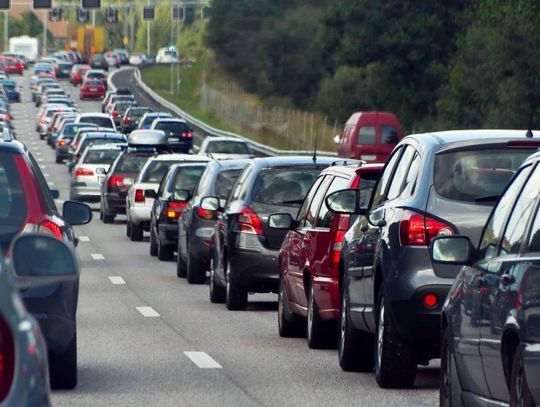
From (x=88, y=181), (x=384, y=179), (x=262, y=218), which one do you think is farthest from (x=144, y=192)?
(x=384, y=179)

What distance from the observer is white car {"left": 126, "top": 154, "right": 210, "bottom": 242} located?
31891mm

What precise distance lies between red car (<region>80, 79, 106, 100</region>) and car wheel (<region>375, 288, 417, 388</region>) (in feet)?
368

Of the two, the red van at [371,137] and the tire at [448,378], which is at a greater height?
the tire at [448,378]

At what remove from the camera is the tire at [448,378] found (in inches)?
342

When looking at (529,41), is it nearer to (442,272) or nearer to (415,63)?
(415,63)

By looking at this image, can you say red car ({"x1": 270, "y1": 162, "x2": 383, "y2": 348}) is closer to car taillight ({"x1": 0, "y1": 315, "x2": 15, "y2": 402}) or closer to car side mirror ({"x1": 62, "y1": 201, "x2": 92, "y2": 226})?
car side mirror ({"x1": 62, "y1": 201, "x2": 92, "y2": 226})

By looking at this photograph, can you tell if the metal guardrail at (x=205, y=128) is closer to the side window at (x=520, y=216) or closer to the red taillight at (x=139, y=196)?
the red taillight at (x=139, y=196)

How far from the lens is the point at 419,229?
1106 cm

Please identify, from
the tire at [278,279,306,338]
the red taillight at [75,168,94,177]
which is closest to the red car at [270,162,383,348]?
the tire at [278,279,306,338]

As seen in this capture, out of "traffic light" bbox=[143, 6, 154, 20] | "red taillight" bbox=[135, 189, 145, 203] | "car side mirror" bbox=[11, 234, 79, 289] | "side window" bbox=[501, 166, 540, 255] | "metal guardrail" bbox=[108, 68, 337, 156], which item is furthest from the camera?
"traffic light" bbox=[143, 6, 154, 20]

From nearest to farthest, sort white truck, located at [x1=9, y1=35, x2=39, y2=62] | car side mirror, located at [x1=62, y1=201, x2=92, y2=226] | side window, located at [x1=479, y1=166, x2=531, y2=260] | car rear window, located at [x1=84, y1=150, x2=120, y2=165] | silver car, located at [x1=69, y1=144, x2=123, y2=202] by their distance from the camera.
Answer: side window, located at [x1=479, y1=166, x2=531, y2=260], car side mirror, located at [x1=62, y1=201, x2=92, y2=226], silver car, located at [x1=69, y1=144, x2=123, y2=202], car rear window, located at [x1=84, y1=150, x2=120, y2=165], white truck, located at [x1=9, y1=35, x2=39, y2=62]

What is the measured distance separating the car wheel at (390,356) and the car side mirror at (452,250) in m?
2.70

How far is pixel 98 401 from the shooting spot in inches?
429

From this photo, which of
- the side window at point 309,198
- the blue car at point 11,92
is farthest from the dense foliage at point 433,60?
the side window at point 309,198
